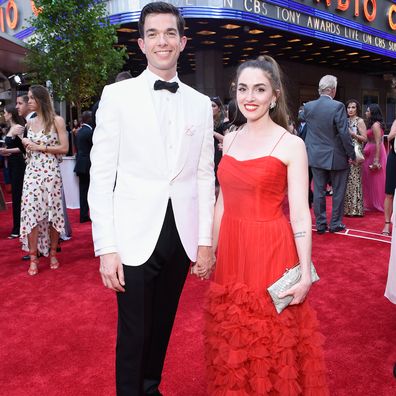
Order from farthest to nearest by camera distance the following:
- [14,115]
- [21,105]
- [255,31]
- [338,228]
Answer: [255,31] → [338,228] → [14,115] → [21,105]

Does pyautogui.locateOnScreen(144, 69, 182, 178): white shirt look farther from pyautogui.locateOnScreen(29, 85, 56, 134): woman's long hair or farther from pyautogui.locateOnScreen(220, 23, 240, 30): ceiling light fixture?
pyautogui.locateOnScreen(220, 23, 240, 30): ceiling light fixture

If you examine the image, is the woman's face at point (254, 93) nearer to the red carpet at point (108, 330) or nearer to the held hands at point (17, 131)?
the red carpet at point (108, 330)

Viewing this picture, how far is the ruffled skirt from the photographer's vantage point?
1718 mm

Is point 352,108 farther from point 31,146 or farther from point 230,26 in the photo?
point 230,26

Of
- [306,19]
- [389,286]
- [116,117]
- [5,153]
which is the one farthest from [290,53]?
[116,117]

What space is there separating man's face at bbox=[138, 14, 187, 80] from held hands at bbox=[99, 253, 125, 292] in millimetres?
749

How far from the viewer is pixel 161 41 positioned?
1750mm

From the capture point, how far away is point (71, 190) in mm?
7602

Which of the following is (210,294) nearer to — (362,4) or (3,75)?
(3,75)

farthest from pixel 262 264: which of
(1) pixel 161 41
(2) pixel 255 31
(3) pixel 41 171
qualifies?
(2) pixel 255 31

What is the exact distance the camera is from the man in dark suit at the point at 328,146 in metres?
5.38

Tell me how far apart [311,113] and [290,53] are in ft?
39.2

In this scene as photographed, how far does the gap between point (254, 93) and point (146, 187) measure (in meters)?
0.56

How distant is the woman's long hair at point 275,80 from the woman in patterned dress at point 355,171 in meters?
4.81
